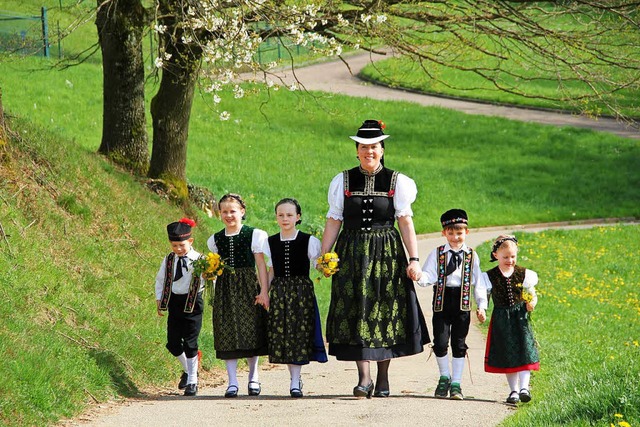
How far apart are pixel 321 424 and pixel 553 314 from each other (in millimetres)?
7933

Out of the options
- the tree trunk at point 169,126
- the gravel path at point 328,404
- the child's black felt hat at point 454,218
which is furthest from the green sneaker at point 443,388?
the tree trunk at point 169,126

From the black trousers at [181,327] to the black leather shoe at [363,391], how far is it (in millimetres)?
1481

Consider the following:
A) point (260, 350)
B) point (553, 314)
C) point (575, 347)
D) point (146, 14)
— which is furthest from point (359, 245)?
point (146, 14)

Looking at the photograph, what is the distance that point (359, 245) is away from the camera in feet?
27.0

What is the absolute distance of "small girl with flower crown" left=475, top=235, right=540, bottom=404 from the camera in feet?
26.5

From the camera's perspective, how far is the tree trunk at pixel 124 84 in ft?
50.3

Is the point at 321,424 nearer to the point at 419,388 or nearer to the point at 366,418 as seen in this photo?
the point at 366,418

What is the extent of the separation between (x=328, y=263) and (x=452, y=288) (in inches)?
41.9

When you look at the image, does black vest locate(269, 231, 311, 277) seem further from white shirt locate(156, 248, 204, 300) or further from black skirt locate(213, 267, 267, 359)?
white shirt locate(156, 248, 204, 300)

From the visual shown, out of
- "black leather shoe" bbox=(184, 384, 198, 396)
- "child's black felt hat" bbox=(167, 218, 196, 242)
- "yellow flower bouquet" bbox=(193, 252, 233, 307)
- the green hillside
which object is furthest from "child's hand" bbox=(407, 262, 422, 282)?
the green hillside

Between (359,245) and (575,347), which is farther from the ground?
(359,245)

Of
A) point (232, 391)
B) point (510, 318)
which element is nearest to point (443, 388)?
point (510, 318)

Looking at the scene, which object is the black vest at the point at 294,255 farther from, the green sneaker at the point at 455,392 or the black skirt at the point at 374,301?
the green sneaker at the point at 455,392

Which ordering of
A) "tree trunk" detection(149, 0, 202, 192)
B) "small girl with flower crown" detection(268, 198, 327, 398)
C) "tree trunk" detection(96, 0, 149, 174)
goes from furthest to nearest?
"tree trunk" detection(149, 0, 202, 192) → "tree trunk" detection(96, 0, 149, 174) → "small girl with flower crown" detection(268, 198, 327, 398)
